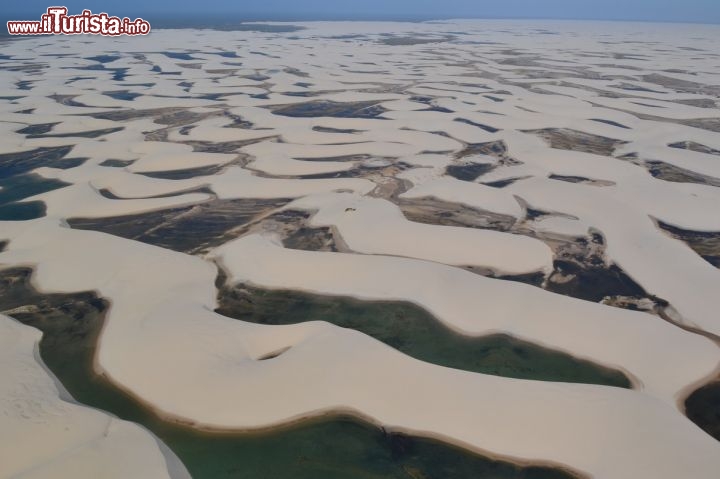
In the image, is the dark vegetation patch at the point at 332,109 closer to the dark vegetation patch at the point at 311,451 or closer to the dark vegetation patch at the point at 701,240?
the dark vegetation patch at the point at 701,240

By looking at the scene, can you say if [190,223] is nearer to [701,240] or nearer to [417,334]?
[417,334]

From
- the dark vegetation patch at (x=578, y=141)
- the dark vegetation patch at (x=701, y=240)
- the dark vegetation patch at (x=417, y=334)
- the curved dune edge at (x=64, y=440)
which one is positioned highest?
the dark vegetation patch at (x=578, y=141)

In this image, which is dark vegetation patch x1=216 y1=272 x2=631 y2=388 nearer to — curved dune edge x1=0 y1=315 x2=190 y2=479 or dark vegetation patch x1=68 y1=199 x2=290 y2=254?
dark vegetation patch x1=68 y1=199 x2=290 y2=254

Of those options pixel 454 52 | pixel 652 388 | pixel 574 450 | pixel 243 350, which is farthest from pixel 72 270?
pixel 454 52

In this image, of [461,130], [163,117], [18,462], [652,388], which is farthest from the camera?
[163,117]

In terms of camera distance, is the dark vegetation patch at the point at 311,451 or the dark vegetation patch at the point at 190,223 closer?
the dark vegetation patch at the point at 311,451

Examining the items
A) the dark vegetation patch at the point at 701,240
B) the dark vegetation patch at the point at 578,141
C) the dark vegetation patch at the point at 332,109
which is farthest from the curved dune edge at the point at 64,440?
the dark vegetation patch at the point at 332,109

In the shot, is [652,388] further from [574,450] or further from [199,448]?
[199,448]
